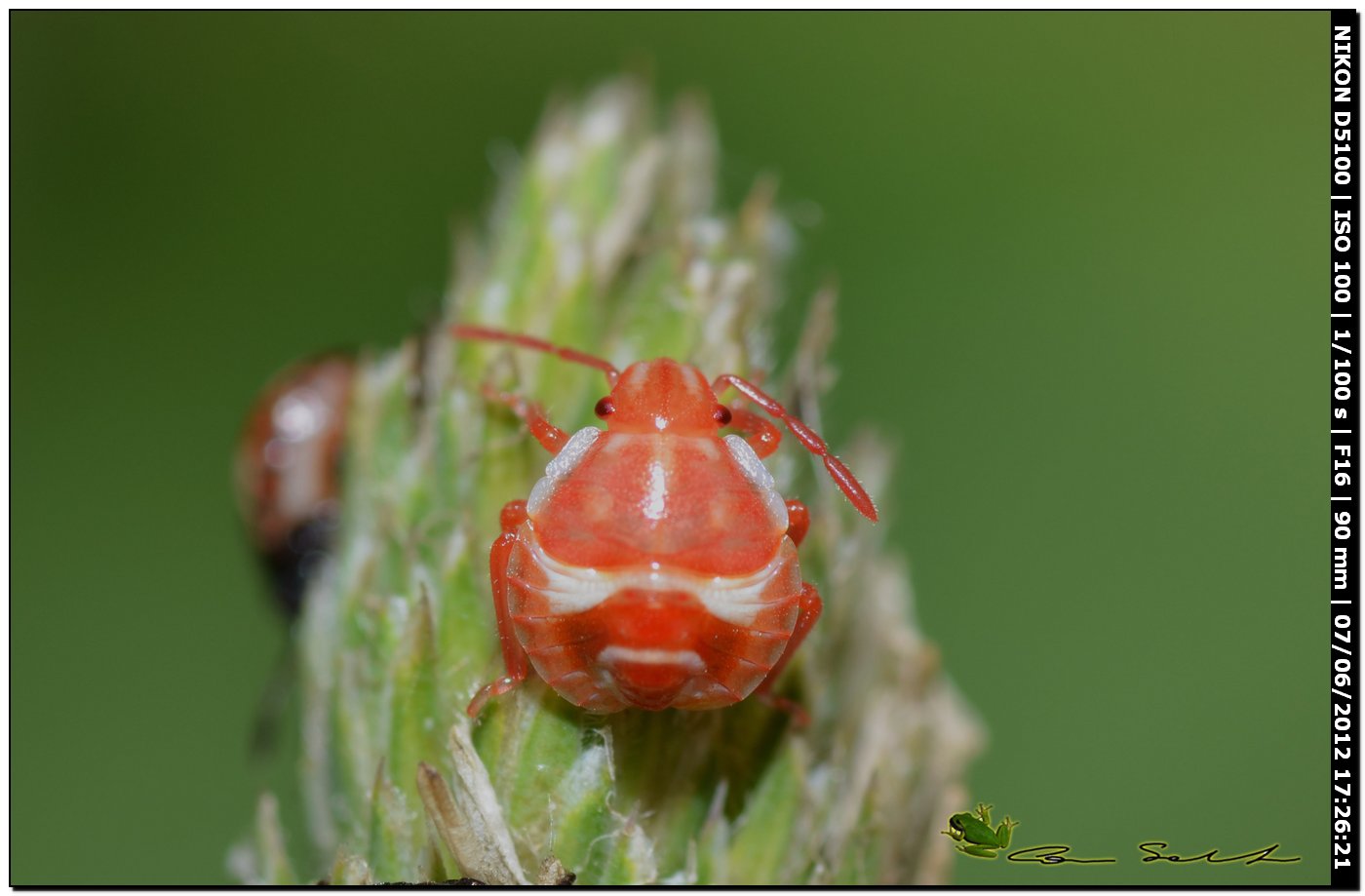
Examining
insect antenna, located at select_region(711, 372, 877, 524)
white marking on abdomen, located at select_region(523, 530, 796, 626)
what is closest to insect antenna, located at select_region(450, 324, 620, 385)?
insect antenna, located at select_region(711, 372, 877, 524)

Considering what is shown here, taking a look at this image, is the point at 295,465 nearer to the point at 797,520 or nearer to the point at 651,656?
the point at 797,520

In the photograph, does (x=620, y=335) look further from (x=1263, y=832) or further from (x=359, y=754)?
(x=1263, y=832)

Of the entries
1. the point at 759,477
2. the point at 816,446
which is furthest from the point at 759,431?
the point at 759,477

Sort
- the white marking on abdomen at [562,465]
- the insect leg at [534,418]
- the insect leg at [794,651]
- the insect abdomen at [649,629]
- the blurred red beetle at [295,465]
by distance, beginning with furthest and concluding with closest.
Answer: the blurred red beetle at [295,465]
the insect leg at [534,418]
the insect leg at [794,651]
the white marking on abdomen at [562,465]
the insect abdomen at [649,629]

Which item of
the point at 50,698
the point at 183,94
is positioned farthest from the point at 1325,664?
the point at 183,94

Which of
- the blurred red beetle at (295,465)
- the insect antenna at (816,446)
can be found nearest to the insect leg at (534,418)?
the insect antenna at (816,446)

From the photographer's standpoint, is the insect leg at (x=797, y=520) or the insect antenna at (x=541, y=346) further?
the insect antenna at (x=541, y=346)

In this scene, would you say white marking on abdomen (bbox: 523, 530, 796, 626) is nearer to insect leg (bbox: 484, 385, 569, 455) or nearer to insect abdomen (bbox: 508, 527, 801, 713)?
insect abdomen (bbox: 508, 527, 801, 713)

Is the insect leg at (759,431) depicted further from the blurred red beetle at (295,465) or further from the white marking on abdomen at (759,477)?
the blurred red beetle at (295,465)
